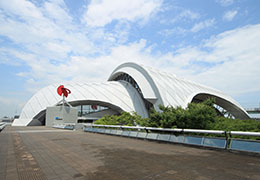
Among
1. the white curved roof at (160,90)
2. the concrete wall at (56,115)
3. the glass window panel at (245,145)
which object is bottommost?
the glass window panel at (245,145)

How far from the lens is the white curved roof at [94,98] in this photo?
3716 cm

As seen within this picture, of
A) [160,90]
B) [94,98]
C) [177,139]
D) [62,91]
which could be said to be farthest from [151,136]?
[62,91]

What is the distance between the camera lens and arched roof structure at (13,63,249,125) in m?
30.7

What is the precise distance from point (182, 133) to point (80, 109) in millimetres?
37512

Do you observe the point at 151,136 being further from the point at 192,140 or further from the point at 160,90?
the point at 160,90

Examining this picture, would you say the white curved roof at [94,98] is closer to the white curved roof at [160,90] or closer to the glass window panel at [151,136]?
the white curved roof at [160,90]

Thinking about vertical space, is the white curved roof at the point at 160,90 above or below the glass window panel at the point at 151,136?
above

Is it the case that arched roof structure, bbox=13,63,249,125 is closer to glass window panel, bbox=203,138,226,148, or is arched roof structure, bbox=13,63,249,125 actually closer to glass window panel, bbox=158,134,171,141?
glass window panel, bbox=158,134,171,141

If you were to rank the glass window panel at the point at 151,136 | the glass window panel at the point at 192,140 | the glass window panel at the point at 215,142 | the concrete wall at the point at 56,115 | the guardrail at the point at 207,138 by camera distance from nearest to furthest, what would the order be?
the guardrail at the point at 207,138
the glass window panel at the point at 215,142
the glass window panel at the point at 192,140
the glass window panel at the point at 151,136
the concrete wall at the point at 56,115

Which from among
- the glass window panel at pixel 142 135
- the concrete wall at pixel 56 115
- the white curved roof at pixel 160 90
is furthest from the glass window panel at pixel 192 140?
the concrete wall at pixel 56 115

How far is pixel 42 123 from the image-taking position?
4550 cm

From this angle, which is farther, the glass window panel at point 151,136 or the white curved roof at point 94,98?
the white curved roof at point 94,98

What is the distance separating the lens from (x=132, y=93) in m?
39.8

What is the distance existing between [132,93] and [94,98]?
27.1 feet
